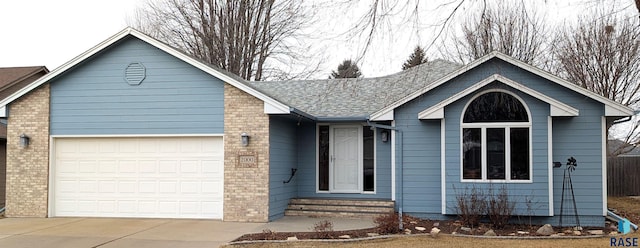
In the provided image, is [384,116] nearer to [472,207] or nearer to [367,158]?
[367,158]

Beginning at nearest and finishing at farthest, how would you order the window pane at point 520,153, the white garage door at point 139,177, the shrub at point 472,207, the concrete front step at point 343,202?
1. the shrub at point 472,207
2. the window pane at point 520,153
3. the white garage door at point 139,177
4. the concrete front step at point 343,202

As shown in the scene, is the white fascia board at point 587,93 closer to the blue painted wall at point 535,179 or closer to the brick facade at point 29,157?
the blue painted wall at point 535,179

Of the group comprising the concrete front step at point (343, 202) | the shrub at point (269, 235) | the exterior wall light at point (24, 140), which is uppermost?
the exterior wall light at point (24, 140)

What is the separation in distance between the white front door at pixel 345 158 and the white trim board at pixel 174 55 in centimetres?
293

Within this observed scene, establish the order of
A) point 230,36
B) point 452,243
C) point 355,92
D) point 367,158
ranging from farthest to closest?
1. point 230,36
2. point 355,92
3. point 367,158
4. point 452,243

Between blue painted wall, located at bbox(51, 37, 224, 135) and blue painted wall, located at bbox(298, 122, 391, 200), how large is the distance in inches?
114

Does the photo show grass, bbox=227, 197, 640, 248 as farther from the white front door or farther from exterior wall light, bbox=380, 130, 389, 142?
the white front door

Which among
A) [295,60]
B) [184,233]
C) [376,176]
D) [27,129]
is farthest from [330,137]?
[295,60]

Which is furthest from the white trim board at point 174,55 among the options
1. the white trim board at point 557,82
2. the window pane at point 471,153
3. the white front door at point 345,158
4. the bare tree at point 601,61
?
the bare tree at point 601,61

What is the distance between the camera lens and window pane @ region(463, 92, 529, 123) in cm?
1216

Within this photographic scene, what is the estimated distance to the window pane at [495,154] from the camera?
40.0 feet

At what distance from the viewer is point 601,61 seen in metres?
20.0

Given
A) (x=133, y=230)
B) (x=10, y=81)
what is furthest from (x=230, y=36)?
(x=133, y=230)

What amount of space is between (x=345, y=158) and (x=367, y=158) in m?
0.60
